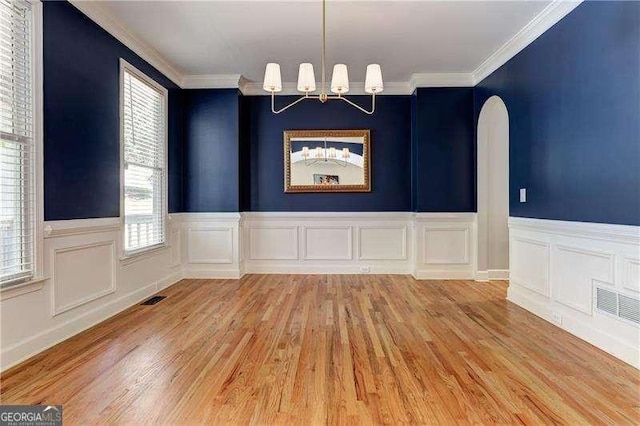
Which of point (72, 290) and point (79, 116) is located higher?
point (79, 116)

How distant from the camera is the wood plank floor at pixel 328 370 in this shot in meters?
1.91

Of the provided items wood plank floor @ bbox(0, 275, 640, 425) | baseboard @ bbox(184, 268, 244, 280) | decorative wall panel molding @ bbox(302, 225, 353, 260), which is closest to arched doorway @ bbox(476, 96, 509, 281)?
wood plank floor @ bbox(0, 275, 640, 425)

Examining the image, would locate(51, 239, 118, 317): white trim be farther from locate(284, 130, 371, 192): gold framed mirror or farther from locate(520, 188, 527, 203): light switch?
locate(520, 188, 527, 203): light switch

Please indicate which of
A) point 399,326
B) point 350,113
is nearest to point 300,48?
point 350,113

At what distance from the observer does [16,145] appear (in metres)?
2.57

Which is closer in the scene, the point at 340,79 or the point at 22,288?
the point at 22,288

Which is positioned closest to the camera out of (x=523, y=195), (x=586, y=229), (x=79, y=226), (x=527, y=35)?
(x=586, y=229)

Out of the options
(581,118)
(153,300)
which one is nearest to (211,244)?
(153,300)

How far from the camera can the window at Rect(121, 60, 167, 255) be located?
13.1ft

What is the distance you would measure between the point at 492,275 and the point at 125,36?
18.3 ft

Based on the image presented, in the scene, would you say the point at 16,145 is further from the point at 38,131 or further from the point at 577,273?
the point at 577,273

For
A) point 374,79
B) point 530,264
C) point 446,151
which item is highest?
point 374,79

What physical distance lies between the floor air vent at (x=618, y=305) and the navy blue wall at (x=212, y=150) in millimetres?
4330

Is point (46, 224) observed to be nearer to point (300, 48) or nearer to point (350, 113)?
point (300, 48)
